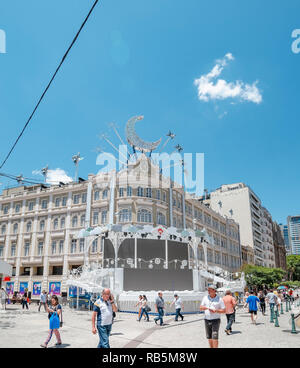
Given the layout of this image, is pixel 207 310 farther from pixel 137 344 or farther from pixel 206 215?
pixel 206 215

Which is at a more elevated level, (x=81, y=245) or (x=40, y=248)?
(x=81, y=245)

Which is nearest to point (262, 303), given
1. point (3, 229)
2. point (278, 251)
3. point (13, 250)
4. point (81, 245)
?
point (81, 245)

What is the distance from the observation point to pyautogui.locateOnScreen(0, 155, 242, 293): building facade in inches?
1494

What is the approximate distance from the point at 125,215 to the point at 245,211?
133 feet

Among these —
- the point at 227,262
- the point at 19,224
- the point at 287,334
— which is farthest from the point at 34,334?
the point at 227,262

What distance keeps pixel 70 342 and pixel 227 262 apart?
51.4 m

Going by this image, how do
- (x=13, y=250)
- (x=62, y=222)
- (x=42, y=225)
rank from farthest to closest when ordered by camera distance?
(x=13, y=250) → (x=42, y=225) → (x=62, y=222)

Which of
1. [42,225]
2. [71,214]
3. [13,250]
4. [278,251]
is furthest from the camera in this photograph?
[278,251]

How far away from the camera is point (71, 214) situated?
133 feet

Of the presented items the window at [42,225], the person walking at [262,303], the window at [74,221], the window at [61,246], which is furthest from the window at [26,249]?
the person walking at [262,303]

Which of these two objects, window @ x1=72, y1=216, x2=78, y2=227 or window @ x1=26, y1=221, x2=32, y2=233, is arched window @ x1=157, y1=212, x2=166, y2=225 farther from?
window @ x1=26, y1=221, x2=32, y2=233

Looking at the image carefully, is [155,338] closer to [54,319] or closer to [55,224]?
[54,319]

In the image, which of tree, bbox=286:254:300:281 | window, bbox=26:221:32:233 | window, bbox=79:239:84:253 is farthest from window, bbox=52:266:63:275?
tree, bbox=286:254:300:281

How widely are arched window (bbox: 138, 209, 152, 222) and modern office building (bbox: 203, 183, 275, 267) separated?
35.1 metres
